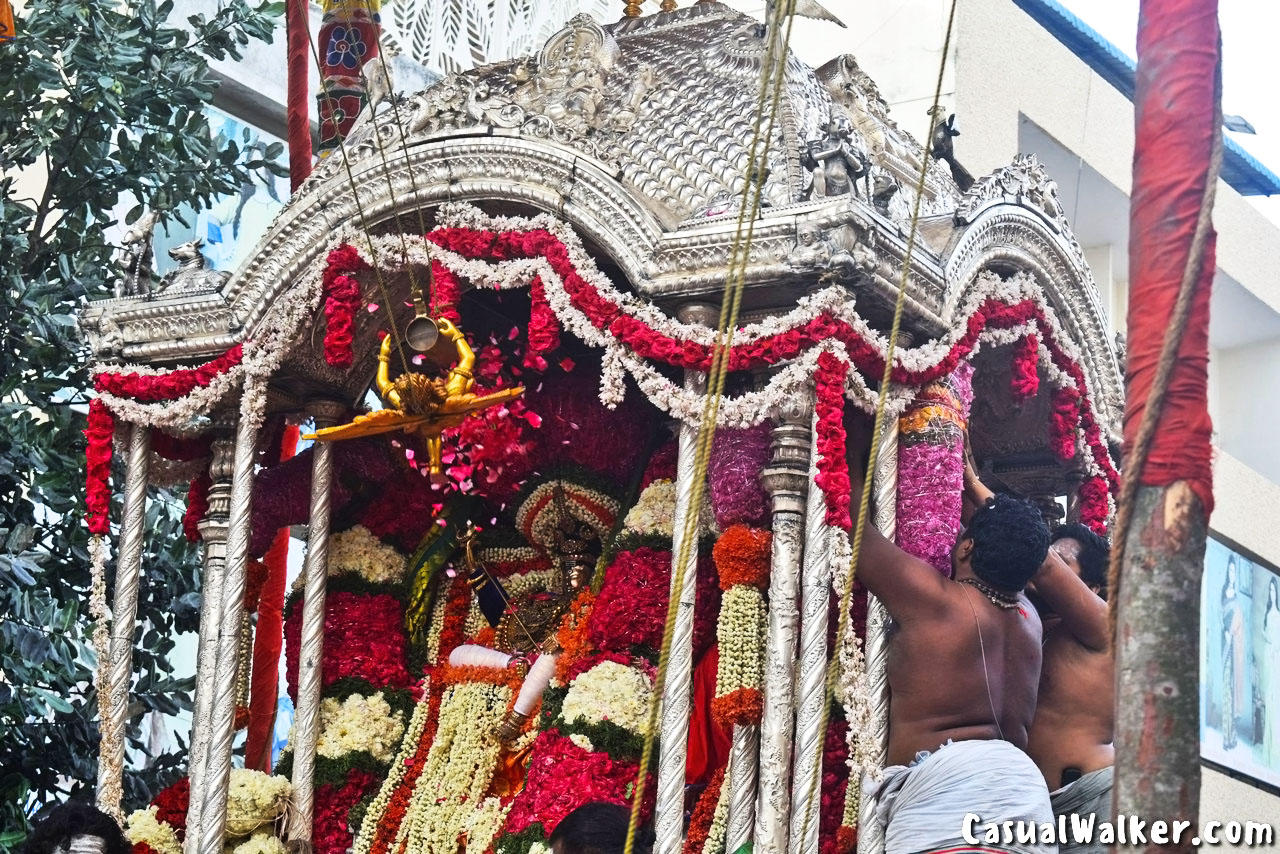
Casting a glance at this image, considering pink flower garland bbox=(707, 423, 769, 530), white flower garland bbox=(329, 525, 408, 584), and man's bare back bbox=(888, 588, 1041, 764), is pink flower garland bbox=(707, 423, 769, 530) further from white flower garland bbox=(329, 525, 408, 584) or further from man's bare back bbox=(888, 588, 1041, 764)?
white flower garland bbox=(329, 525, 408, 584)

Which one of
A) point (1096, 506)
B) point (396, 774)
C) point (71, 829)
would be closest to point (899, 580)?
point (1096, 506)

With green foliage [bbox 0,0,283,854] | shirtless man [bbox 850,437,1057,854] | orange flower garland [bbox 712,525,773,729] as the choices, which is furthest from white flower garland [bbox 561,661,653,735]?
green foliage [bbox 0,0,283,854]

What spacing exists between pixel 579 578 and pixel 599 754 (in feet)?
3.87

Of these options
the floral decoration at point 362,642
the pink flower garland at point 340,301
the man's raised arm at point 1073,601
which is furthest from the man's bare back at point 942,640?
the floral decoration at point 362,642

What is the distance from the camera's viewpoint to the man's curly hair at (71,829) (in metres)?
7.04

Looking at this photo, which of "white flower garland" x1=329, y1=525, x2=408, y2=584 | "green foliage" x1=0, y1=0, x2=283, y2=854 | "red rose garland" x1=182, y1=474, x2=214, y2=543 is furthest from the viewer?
"green foliage" x1=0, y1=0, x2=283, y2=854

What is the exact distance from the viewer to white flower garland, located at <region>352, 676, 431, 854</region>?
26.2 ft

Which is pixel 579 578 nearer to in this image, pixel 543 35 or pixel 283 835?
pixel 283 835

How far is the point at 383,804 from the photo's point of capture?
8.04 meters

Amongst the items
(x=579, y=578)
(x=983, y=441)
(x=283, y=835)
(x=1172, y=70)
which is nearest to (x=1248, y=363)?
(x=983, y=441)

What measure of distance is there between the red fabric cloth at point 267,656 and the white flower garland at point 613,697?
2.03m

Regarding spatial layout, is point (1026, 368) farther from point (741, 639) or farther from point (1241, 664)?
point (1241, 664)

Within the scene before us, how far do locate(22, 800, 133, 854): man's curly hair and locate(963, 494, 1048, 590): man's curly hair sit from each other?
3413mm

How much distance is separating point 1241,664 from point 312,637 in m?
8.58
